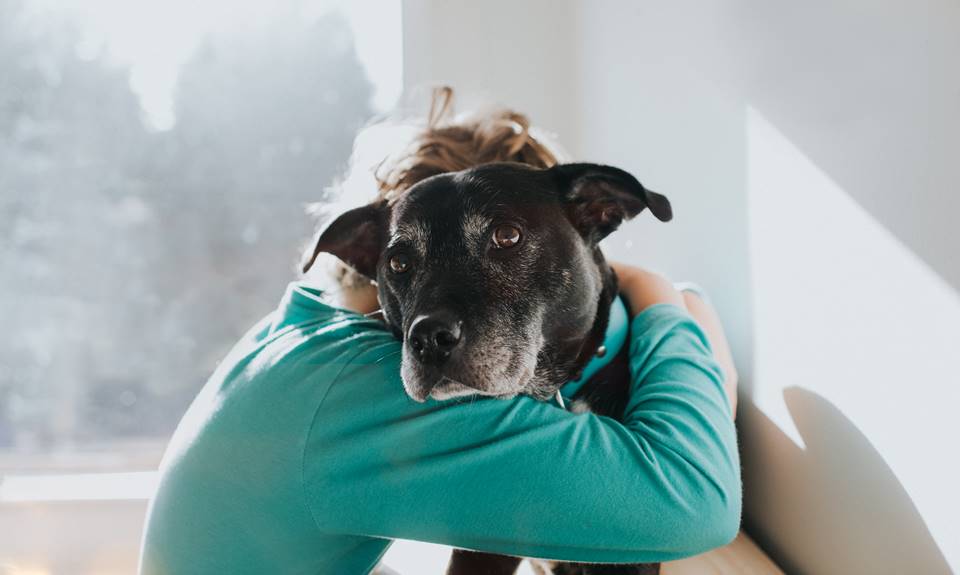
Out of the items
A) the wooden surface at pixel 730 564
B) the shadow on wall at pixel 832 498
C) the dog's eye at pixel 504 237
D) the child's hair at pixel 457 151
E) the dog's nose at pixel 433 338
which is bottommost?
the wooden surface at pixel 730 564

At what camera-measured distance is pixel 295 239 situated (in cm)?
272

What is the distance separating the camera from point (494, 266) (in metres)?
1.16

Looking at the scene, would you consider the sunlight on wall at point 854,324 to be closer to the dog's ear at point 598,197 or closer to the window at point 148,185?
the dog's ear at point 598,197

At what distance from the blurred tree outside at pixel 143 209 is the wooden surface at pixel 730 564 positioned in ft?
5.92

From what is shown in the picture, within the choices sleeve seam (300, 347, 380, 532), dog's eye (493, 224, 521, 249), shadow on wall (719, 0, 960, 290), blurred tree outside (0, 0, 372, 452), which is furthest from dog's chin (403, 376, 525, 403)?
blurred tree outside (0, 0, 372, 452)

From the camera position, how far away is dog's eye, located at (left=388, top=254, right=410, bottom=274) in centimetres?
124

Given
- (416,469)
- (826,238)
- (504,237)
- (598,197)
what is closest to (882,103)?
(826,238)

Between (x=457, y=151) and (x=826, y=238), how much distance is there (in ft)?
2.41

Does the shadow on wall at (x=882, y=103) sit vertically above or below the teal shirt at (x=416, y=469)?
above

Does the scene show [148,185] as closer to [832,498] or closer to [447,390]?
[447,390]

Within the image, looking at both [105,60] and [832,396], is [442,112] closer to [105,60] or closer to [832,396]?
[832,396]

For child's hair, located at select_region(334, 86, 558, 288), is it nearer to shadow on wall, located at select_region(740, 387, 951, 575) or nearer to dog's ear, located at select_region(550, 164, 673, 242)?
dog's ear, located at select_region(550, 164, 673, 242)


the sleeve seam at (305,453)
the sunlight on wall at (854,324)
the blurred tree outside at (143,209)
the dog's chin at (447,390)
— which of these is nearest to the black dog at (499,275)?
the dog's chin at (447,390)

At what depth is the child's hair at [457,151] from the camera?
4.84ft
